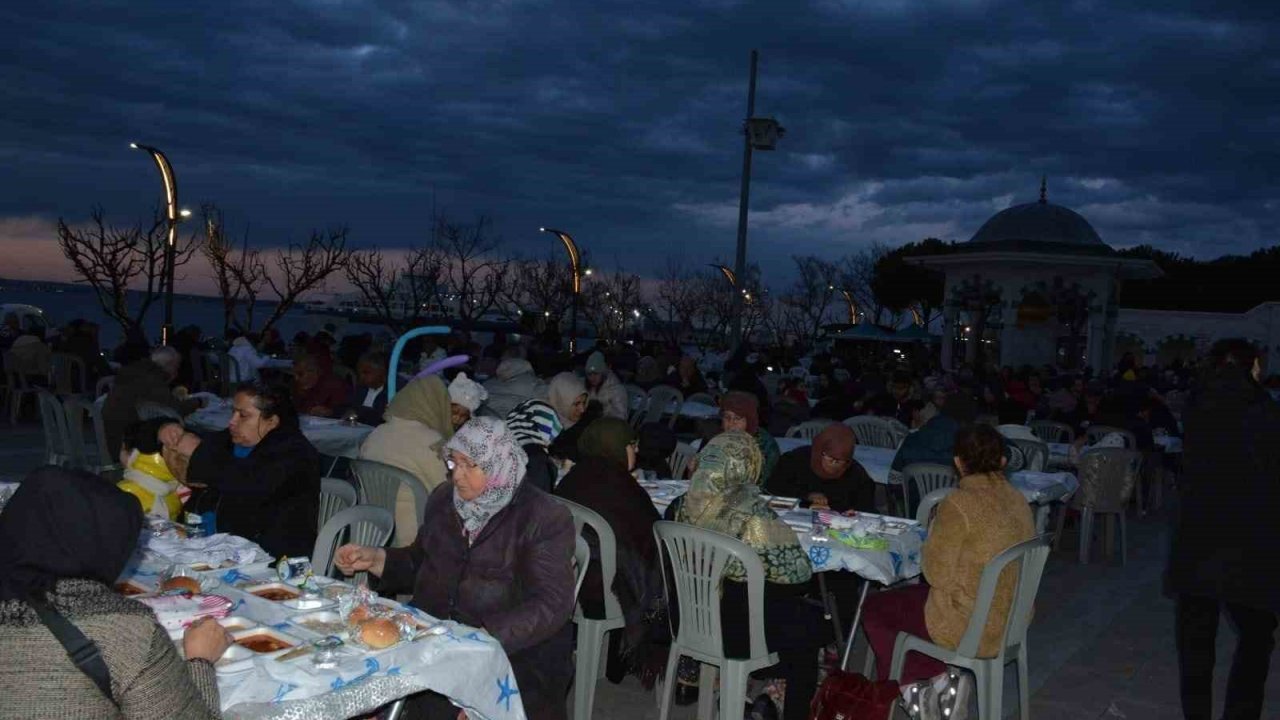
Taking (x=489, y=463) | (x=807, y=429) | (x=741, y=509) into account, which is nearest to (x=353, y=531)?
(x=489, y=463)

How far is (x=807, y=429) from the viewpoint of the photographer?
954 cm

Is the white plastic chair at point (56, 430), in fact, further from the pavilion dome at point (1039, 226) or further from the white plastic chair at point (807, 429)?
the pavilion dome at point (1039, 226)

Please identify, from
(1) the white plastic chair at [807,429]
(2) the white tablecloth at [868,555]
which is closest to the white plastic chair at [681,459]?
(1) the white plastic chair at [807,429]

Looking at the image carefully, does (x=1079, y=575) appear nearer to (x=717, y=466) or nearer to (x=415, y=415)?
(x=717, y=466)

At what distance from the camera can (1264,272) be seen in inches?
1609

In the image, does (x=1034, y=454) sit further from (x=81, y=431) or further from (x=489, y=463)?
(x=81, y=431)

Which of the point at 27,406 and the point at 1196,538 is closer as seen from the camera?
the point at 1196,538

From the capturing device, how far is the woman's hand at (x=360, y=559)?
3.57 m

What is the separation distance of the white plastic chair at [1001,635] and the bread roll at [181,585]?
2914mm

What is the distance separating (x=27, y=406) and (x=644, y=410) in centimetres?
957

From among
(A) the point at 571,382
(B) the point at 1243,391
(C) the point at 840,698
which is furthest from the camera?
(A) the point at 571,382

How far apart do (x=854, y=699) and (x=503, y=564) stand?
4.98 feet

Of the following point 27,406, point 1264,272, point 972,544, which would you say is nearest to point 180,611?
point 972,544

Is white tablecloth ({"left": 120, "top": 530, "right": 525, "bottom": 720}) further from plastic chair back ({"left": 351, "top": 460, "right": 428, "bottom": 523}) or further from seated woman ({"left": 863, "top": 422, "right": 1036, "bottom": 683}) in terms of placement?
seated woman ({"left": 863, "top": 422, "right": 1036, "bottom": 683})
